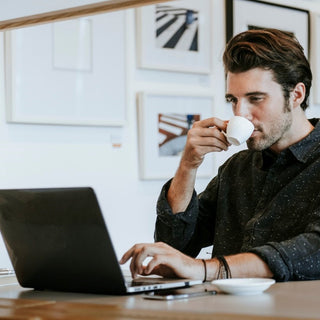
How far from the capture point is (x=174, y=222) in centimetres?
231

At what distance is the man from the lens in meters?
2.18

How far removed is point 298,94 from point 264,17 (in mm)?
1827

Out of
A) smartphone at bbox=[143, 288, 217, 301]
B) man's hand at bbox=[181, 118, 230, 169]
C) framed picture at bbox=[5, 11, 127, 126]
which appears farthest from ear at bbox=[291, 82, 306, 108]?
framed picture at bbox=[5, 11, 127, 126]

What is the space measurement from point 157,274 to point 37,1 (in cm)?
79

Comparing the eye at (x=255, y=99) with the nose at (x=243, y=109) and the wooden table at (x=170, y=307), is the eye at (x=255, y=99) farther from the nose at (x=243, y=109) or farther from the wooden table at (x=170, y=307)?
the wooden table at (x=170, y=307)

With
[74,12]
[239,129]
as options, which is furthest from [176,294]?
[74,12]

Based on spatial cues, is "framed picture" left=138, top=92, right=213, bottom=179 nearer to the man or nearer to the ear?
the man

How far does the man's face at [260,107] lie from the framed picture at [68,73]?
1.17 meters

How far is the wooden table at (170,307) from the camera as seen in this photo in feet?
4.15

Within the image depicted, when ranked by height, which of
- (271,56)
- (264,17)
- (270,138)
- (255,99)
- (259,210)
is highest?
(264,17)

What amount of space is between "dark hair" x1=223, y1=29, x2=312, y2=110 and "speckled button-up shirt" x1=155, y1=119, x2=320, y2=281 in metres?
0.19

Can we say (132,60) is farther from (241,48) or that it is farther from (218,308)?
(218,308)

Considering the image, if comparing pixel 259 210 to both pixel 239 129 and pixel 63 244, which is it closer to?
pixel 239 129

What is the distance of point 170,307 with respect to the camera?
1.37m
